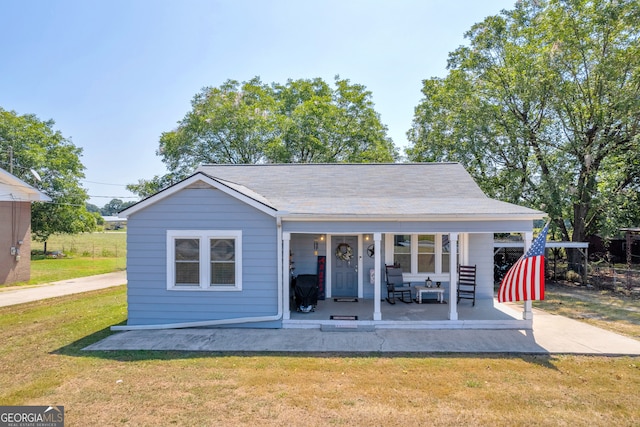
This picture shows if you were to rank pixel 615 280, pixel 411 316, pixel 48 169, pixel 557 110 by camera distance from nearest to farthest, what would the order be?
pixel 411 316 → pixel 615 280 → pixel 557 110 → pixel 48 169

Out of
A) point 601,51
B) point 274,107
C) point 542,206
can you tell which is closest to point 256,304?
point 542,206

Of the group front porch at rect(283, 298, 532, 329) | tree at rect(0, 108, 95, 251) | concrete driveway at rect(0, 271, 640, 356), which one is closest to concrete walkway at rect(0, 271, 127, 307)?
concrete driveway at rect(0, 271, 640, 356)

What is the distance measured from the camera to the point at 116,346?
6801mm

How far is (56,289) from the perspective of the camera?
13.7m

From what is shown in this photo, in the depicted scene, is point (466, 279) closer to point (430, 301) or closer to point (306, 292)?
point (430, 301)

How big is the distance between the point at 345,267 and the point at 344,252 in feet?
1.64

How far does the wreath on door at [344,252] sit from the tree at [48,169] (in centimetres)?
2365

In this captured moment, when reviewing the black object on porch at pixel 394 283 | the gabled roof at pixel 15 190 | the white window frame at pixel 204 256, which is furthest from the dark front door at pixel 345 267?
the gabled roof at pixel 15 190

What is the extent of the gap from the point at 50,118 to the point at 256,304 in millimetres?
31372

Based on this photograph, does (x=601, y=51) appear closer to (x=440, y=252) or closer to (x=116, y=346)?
(x=440, y=252)

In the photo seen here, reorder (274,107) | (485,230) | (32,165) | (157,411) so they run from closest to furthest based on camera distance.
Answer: (157,411), (485,230), (32,165), (274,107)

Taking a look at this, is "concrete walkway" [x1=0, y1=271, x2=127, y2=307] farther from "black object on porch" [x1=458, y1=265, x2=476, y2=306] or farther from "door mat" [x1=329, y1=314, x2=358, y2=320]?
"black object on porch" [x1=458, y1=265, x2=476, y2=306]

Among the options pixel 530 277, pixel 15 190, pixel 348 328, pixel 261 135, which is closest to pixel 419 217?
pixel 530 277

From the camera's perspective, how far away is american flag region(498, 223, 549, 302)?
6672 millimetres
